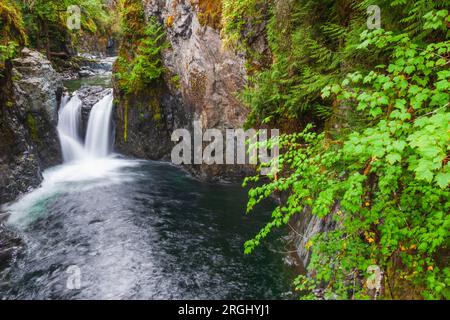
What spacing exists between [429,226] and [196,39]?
1143 cm

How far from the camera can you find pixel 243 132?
1213 cm

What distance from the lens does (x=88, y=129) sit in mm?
17281

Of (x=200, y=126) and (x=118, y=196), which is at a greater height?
(x=200, y=126)

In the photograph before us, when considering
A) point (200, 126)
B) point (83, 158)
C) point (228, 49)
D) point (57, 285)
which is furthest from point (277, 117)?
point (83, 158)

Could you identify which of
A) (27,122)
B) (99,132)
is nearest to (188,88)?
(99,132)

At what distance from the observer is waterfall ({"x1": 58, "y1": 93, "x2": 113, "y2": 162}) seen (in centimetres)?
1659

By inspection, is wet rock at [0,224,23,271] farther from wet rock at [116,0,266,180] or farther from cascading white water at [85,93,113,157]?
cascading white water at [85,93,113,157]

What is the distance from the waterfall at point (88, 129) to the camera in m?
16.6

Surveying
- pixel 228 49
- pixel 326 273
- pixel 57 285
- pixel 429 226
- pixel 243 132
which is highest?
pixel 228 49

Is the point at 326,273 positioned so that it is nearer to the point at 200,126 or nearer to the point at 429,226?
the point at 429,226

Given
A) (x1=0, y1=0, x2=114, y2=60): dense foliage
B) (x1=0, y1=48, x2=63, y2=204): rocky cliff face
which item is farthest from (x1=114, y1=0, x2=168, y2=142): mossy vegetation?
(x1=0, y1=0, x2=114, y2=60): dense foliage

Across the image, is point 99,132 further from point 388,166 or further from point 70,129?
point 388,166

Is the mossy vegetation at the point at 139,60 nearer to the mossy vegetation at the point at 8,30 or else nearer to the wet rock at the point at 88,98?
the wet rock at the point at 88,98

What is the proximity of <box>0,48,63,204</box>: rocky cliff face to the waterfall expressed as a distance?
0.78 meters
